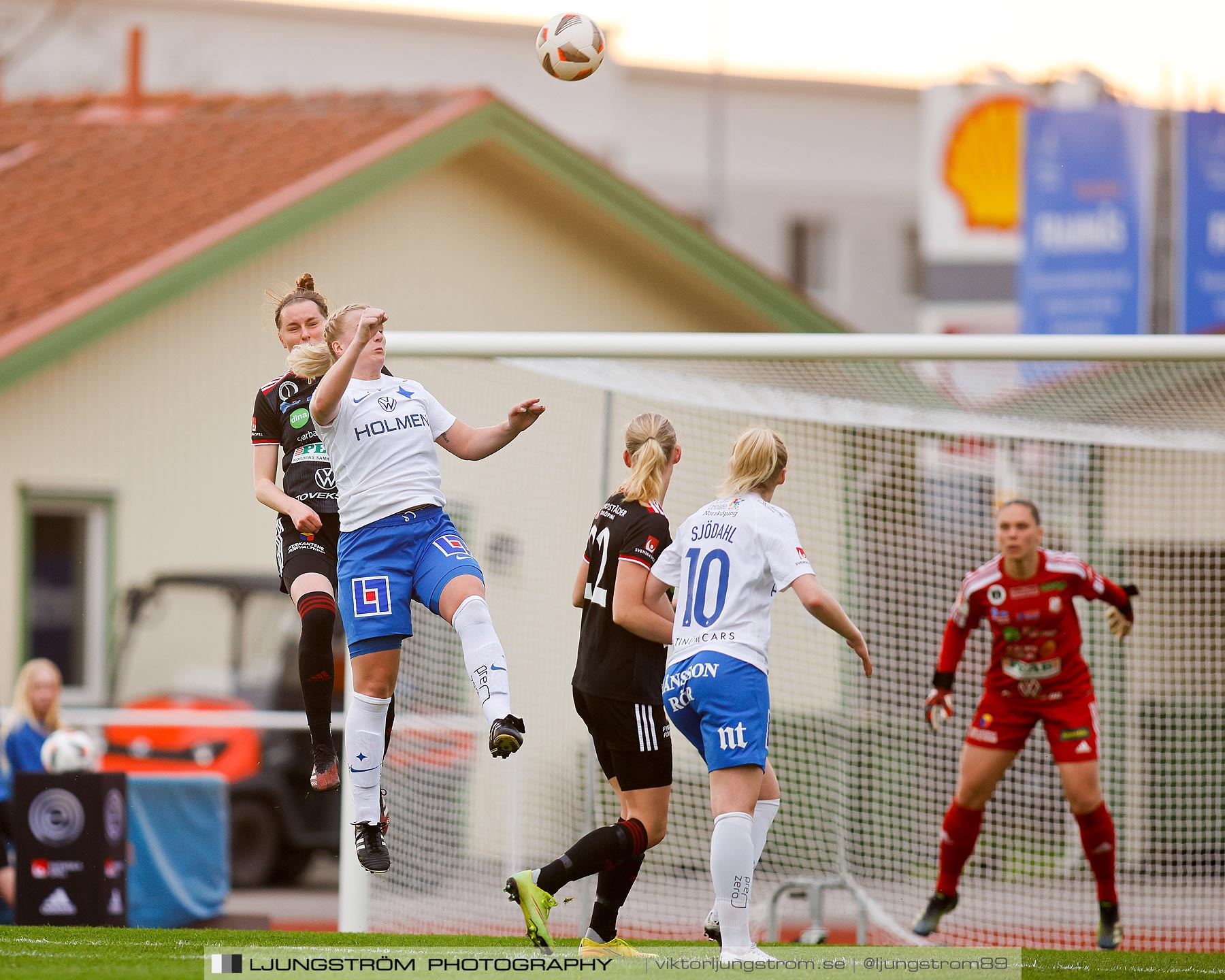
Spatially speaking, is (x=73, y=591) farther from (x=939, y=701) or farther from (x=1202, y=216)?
(x=1202, y=216)

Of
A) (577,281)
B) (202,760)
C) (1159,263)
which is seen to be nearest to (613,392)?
(202,760)

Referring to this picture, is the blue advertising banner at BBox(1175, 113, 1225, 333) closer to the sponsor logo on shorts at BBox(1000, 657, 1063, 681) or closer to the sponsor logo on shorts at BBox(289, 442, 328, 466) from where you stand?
the sponsor logo on shorts at BBox(1000, 657, 1063, 681)

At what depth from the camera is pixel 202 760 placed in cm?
1504

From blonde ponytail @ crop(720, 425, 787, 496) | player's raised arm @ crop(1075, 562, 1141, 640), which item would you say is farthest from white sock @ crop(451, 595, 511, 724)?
player's raised arm @ crop(1075, 562, 1141, 640)

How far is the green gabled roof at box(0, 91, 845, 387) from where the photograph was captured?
1630 cm

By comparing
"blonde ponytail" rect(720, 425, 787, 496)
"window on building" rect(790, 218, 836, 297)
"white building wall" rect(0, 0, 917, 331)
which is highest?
"white building wall" rect(0, 0, 917, 331)

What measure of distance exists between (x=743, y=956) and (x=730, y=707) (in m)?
0.94

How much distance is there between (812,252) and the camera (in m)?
45.7

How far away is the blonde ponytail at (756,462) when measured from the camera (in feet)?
25.0

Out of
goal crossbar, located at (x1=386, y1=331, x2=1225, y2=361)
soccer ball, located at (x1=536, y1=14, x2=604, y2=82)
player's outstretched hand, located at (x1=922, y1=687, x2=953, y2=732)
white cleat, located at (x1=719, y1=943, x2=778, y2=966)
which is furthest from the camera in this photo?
goal crossbar, located at (x1=386, y1=331, x2=1225, y2=361)

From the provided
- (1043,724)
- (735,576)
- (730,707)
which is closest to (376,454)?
(735,576)

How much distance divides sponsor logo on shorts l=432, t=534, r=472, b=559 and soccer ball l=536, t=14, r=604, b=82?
8.45 ft

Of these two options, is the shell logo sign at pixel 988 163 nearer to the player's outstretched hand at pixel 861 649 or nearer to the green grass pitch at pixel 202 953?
the green grass pitch at pixel 202 953

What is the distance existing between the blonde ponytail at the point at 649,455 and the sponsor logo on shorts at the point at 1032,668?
2.91 metres
